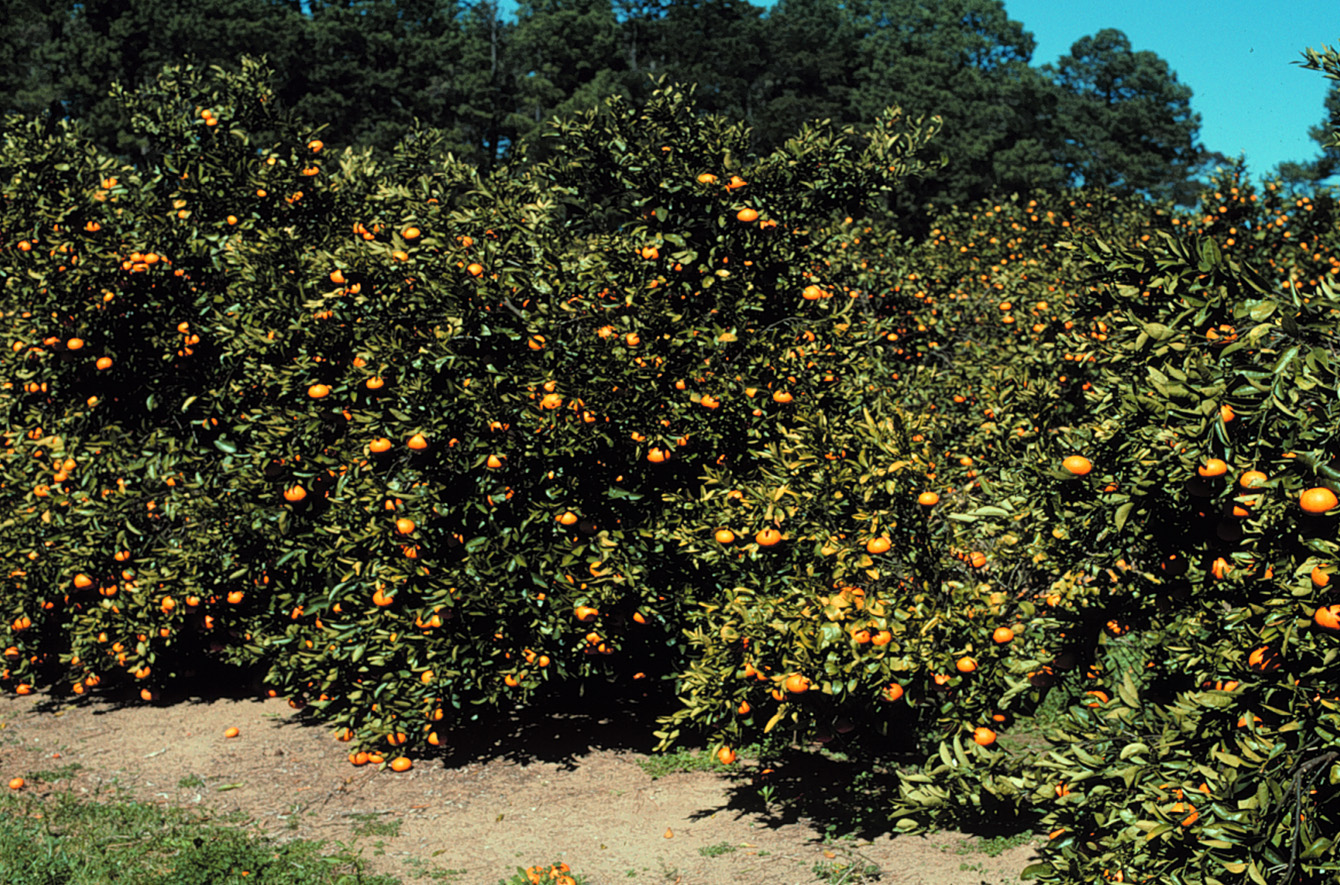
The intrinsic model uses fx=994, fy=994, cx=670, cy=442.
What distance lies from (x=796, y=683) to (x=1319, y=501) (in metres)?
2.13

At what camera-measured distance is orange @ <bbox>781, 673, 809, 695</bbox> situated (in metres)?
3.87

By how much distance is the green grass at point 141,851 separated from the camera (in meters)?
4.05

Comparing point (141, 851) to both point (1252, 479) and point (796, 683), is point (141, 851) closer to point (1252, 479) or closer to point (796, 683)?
point (796, 683)

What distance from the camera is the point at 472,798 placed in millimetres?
5258

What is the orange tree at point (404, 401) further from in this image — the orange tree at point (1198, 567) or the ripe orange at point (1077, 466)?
the ripe orange at point (1077, 466)

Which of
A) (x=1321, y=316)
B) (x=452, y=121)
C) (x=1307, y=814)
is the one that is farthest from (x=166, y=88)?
(x=452, y=121)

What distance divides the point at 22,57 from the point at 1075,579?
40555 millimetres

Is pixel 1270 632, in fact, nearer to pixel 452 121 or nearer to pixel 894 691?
pixel 894 691

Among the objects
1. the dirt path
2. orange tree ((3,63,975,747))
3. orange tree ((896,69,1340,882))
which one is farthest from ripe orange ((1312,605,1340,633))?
orange tree ((3,63,975,747))

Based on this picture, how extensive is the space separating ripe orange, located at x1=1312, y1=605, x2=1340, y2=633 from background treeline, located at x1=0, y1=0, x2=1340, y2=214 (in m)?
35.3

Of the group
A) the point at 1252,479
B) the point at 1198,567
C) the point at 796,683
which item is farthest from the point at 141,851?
the point at 1252,479

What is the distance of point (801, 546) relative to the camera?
172 inches

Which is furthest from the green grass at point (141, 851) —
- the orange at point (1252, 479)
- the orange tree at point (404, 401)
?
the orange at point (1252, 479)

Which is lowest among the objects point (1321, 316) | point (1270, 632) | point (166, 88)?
point (1270, 632)
